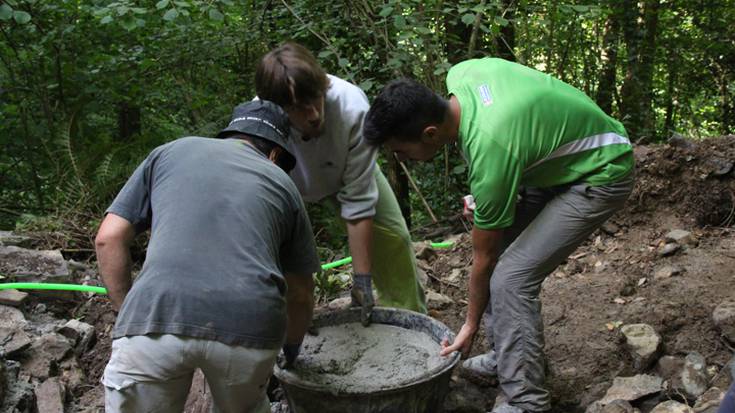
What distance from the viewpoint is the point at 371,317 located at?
3.05m

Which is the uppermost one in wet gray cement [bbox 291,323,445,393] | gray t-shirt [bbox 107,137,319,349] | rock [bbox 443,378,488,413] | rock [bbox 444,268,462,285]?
gray t-shirt [bbox 107,137,319,349]

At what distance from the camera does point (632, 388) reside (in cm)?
279

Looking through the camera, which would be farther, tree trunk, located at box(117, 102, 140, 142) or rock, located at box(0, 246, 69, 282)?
tree trunk, located at box(117, 102, 140, 142)

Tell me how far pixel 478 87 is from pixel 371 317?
3.99 feet

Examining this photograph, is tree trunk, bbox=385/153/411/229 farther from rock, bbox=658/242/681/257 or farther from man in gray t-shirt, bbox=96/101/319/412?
man in gray t-shirt, bbox=96/101/319/412

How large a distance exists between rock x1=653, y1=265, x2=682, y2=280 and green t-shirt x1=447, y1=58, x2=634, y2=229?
59.3 inches

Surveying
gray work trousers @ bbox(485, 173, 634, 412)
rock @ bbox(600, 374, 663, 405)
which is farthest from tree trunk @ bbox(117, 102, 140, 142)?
rock @ bbox(600, 374, 663, 405)

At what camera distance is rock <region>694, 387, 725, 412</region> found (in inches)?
92.8

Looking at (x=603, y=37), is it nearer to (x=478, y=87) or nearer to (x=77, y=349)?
(x=478, y=87)

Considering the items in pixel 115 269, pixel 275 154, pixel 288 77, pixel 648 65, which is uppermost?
pixel 288 77

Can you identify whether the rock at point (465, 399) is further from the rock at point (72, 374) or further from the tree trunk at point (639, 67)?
the tree trunk at point (639, 67)

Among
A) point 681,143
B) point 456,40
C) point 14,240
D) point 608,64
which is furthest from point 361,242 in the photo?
point 608,64

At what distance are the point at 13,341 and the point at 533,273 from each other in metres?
2.51

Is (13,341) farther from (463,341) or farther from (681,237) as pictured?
(681,237)
